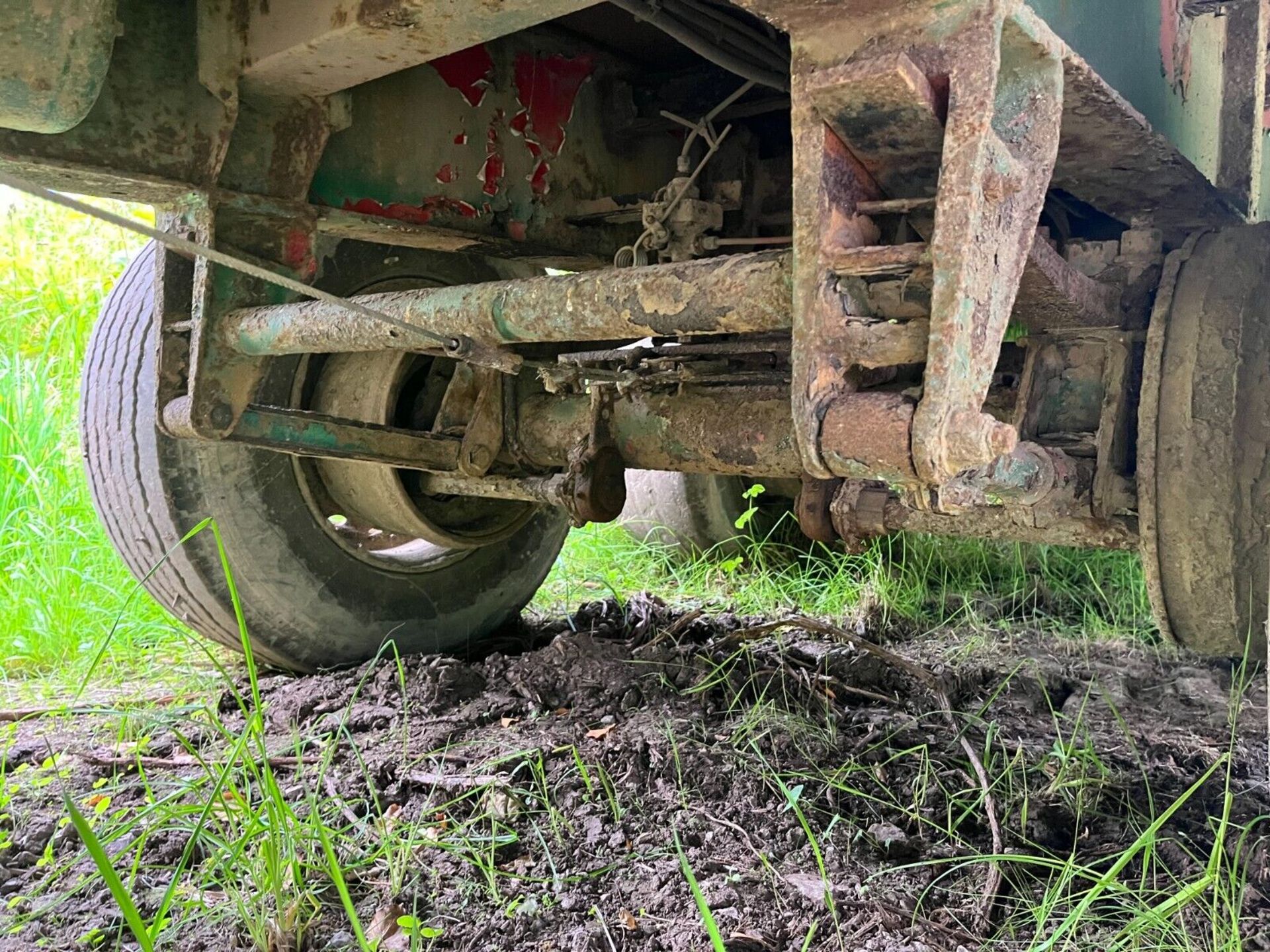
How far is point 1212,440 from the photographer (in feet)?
5.06

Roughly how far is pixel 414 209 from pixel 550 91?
1.40ft

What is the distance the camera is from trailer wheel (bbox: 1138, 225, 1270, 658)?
1.54 meters

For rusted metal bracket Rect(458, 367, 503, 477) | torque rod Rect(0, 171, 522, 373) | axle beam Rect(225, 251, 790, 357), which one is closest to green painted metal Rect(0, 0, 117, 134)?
torque rod Rect(0, 171, 522, 373)

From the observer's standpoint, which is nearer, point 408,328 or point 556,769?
point 408,328

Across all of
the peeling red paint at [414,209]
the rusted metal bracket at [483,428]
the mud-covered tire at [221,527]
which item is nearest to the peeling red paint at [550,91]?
the peeling red paint at [414,209]

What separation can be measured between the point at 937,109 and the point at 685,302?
0.36 meters

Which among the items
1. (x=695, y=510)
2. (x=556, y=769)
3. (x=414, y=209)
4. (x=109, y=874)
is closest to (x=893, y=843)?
(x=556, y=769)

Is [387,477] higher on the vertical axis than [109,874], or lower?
higher

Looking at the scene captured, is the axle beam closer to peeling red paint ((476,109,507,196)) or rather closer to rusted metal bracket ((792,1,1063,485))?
rusted metal bracket ((792,1,1063,485))

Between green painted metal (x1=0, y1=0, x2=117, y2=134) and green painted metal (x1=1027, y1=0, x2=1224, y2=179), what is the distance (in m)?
1.36

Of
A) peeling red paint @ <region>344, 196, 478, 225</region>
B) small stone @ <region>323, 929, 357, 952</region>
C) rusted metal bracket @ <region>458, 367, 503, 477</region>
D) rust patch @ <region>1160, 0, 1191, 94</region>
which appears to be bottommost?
small stone @ <region>323, 929, 357, 952</region>

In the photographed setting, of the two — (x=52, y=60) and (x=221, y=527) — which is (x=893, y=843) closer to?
(x=221, y=527)

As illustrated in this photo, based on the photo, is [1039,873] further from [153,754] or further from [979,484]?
[153,754]

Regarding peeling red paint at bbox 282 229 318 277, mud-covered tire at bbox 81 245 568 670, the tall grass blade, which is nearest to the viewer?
the tall grass blade
